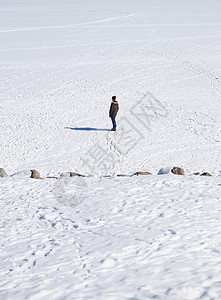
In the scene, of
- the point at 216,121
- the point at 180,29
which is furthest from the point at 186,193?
the point at 180,29

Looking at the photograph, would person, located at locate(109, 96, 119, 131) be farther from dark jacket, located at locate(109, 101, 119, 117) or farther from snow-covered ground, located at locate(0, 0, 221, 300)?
snow-covered ground, located at locate(0, 0, 221, 300)

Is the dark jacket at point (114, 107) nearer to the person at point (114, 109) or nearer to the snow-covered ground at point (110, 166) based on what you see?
the person at point (114, 109)

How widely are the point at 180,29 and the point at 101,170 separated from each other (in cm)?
2209

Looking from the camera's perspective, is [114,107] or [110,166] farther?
[114,107]

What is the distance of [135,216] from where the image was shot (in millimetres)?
6086

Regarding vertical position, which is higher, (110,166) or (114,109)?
(114,109)

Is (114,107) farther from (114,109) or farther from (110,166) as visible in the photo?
(110,166)

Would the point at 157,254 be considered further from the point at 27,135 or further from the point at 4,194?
the point at 27,135

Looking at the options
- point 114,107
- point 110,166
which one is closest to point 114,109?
point 114,107

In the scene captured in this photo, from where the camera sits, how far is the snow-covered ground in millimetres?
4508

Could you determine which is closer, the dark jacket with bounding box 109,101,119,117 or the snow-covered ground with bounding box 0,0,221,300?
the snow-covered ground with bounding box 0,0,221,300

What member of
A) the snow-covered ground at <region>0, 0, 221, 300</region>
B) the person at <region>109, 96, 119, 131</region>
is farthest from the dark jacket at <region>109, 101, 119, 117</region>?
the snow-covered ground at <region>0, 0, 221, 300</region>

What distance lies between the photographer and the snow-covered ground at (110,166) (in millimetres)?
4508

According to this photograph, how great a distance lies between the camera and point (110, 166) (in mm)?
9547
